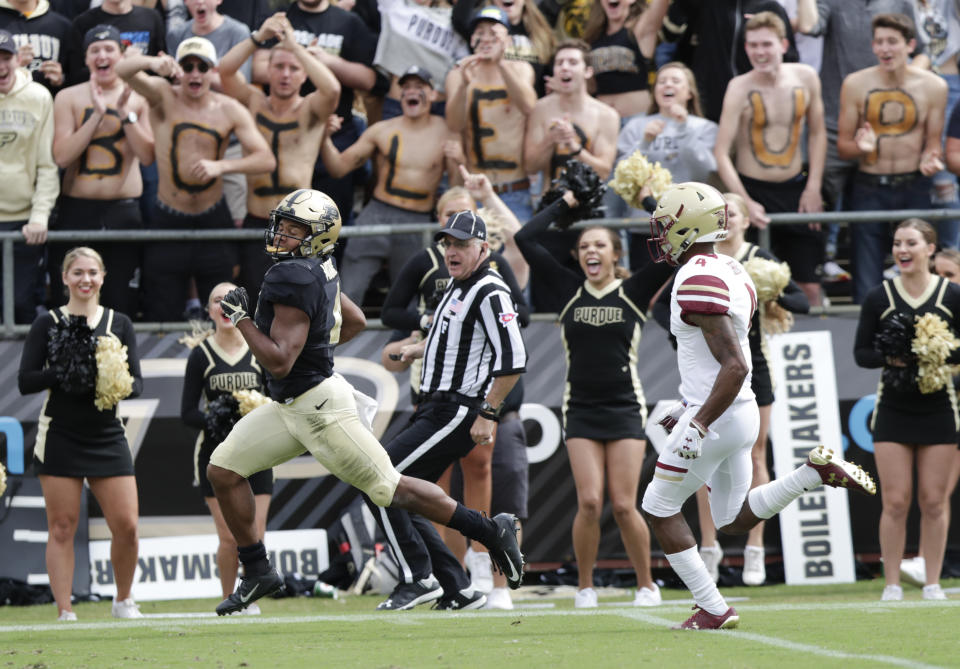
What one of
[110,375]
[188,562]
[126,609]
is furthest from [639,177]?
[188,562]

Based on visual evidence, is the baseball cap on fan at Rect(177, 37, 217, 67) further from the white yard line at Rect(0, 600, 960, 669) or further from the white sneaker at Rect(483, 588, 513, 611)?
the white sneaker at Rect(483, 588, 513, 611)

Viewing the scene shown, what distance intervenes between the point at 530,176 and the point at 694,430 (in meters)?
5.52

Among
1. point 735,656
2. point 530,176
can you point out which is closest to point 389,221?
point 530,176

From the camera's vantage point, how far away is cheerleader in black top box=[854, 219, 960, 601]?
935cm

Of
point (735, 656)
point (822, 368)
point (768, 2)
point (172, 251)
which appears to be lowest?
point (735, 656)

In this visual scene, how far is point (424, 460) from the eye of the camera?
8.09 m

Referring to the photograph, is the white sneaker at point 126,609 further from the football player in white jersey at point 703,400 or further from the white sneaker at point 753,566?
the white sneaker at point 753,566

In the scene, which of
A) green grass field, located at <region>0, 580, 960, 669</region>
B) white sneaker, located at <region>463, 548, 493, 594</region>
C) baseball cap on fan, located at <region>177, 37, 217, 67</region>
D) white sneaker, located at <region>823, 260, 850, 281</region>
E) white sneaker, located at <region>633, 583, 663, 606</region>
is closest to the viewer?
green grass field, located at <region>0, 580, 960, 669</region>

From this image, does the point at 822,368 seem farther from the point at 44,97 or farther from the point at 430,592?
the point at 44,97

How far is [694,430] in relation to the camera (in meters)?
6.35

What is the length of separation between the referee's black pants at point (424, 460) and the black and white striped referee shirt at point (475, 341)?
0.16 metres

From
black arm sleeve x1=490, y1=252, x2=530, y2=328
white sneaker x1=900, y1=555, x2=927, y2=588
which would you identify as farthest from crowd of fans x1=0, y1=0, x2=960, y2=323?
white sneaker x1=900, y1=555, x2=927, y2=588

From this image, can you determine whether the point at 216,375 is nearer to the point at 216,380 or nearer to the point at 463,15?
the point at 216,380

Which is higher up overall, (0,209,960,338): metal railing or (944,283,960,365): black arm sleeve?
(0,209,960,338): metal railing
